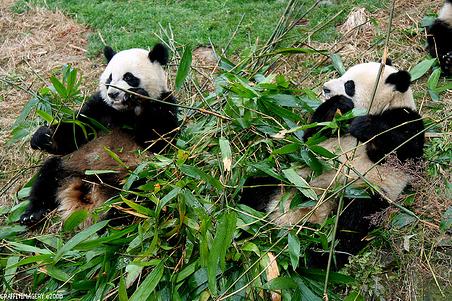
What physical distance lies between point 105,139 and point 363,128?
5.94 feet

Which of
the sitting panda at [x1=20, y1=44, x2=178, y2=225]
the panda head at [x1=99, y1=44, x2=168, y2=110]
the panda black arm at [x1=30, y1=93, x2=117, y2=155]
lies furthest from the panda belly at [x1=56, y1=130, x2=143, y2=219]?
the panda head at [x1=99, y1=44, x2=168, y2=110]

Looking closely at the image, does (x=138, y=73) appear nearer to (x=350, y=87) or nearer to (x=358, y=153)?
(x=350, y=87)

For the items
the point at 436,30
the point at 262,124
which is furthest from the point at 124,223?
the point at 436,30

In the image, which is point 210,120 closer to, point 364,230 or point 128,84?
point 128,84

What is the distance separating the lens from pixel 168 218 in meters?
3.51

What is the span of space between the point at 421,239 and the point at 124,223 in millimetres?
1784

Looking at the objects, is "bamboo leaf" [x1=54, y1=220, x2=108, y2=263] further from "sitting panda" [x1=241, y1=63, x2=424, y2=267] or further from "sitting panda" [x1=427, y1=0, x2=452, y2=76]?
"sitting panda" [x1=427, y1=0, x2=452, y2=76]

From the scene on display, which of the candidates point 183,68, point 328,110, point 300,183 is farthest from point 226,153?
point 328,110

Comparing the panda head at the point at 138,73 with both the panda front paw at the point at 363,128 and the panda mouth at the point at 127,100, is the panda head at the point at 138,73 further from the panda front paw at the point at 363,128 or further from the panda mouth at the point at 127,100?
the panda front paw at the point at 363,128

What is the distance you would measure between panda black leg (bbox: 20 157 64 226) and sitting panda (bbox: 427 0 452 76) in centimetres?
335

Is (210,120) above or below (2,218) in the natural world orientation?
above

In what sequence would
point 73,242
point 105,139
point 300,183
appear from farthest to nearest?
point 105,139 → point 300,183 → point 73,242

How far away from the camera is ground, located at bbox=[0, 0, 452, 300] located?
362cm

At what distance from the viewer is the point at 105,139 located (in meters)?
4.46
